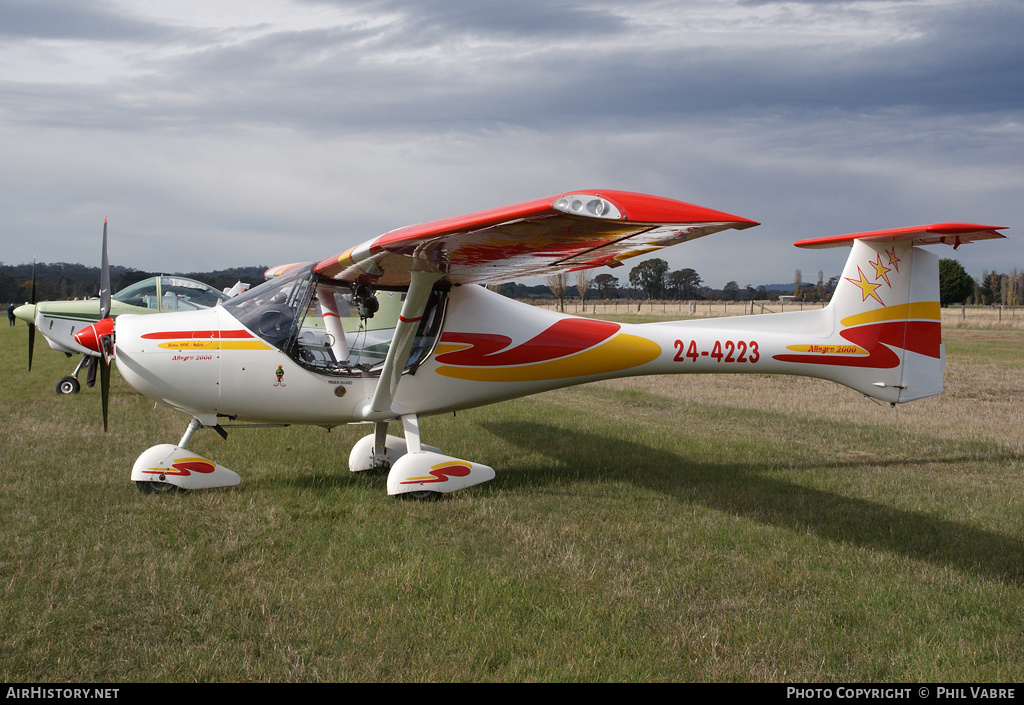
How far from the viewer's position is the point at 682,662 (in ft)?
11.5

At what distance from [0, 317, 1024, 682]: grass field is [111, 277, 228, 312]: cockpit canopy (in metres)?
5.43

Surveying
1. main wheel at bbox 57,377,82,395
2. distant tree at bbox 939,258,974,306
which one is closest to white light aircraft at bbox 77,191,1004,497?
main wheel at bbox 57,377,82,395

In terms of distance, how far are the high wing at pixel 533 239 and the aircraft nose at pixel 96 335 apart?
195cm

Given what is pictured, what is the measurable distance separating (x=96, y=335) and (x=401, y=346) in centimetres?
279

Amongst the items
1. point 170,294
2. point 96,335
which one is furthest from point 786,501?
point 170,294

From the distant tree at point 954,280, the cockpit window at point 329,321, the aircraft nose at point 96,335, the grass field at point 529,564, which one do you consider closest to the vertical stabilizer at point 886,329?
the grass field at point 529,564

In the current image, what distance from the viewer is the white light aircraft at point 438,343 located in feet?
20.1

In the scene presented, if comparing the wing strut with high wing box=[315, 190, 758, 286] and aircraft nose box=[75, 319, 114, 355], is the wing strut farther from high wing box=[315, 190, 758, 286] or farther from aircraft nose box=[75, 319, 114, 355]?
aircraft nose box=[75, 319, 114, 355]

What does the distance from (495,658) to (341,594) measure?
3.81 ft

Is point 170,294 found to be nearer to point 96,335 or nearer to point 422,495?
point 96,335

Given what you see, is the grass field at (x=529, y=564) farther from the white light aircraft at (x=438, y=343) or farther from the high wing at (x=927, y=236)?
the high wing at (x=927, y=236)

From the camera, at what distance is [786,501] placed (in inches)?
251

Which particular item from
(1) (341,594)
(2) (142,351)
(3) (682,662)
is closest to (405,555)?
(1) (341,594)

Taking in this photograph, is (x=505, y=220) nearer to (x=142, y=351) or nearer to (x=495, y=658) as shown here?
(x=495, y=658)
